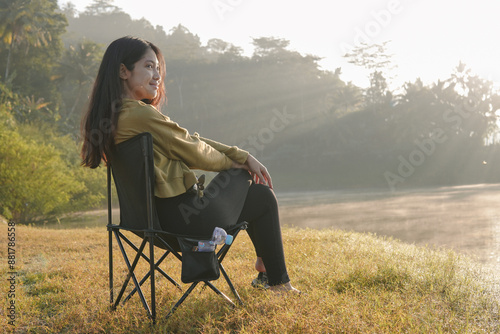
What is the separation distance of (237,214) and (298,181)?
24.2 metres

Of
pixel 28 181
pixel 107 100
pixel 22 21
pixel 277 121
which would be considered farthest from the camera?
pixel 277 121

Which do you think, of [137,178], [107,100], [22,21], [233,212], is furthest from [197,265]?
[22,21]

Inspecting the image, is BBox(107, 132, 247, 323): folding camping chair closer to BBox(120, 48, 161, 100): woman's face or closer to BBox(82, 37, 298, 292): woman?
BBox(82, 37, 298, 292): woman

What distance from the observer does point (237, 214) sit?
80.4 inches

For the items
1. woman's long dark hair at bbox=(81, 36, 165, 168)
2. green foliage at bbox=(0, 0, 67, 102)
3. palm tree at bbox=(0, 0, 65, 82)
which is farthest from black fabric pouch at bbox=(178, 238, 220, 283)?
green foliage at bbox=(0, 0, 67, 102)

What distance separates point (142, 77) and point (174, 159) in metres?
0.41


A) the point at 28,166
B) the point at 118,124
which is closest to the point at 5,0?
the point at 28,166

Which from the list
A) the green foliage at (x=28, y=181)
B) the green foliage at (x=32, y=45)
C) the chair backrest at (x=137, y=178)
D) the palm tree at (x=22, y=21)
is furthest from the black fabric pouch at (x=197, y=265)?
the green foliage at (x=32, y=45)

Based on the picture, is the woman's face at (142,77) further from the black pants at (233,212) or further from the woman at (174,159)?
the black pants at (233,212)

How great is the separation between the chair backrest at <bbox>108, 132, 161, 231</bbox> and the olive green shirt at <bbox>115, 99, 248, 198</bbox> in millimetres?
53

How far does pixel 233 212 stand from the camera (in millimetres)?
2008

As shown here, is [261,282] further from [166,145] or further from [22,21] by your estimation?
[22,21]

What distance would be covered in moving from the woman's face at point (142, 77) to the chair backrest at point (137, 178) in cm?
28

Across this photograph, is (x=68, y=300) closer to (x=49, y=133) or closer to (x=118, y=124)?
(x=118, y=124)
